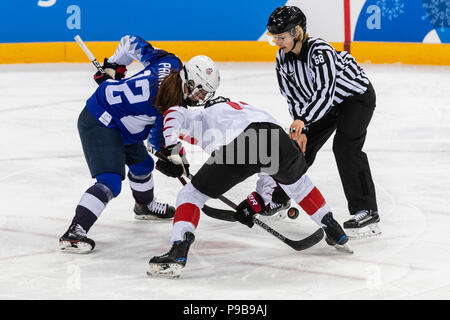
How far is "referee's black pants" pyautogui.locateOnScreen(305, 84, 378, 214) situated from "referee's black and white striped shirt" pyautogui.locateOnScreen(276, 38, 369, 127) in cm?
4

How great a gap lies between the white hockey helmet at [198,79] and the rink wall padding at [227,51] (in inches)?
196

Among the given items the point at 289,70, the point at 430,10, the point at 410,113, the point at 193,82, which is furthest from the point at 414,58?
the point at 193,82

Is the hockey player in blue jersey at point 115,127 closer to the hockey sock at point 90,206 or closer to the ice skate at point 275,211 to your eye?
the hockey sock at point 90,206

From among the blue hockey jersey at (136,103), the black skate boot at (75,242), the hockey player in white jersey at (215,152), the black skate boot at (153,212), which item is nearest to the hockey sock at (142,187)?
the black skate boot at (153,212)

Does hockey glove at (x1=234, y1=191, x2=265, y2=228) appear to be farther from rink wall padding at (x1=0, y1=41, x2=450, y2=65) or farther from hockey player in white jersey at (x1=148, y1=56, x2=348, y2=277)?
rink wall padding at (x1=0, y1=41, x2=450, y2=65)

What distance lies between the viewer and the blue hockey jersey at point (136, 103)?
10.5 ft

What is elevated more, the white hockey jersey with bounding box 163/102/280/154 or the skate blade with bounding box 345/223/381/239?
the white hockey jersey with bounding box 163/102/280/154

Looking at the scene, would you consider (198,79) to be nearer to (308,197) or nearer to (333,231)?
(308,197)

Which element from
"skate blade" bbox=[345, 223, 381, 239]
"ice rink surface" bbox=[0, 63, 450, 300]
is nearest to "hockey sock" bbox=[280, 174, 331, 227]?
"ice rink surface" bbox=[0, 63, 450, 300]

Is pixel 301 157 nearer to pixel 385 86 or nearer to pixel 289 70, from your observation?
pixel 289 70

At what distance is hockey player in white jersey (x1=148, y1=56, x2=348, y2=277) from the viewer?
2.88 metres

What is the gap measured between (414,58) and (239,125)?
5152 mm

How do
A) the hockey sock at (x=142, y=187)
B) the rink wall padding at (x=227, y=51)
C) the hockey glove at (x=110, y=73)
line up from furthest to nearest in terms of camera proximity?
the rink wall padding at (x=227, y=51) < the hockey sock at (x=142, y=187) < the hockey glove at (x=110, y=73)

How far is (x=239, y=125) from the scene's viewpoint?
2.92m
